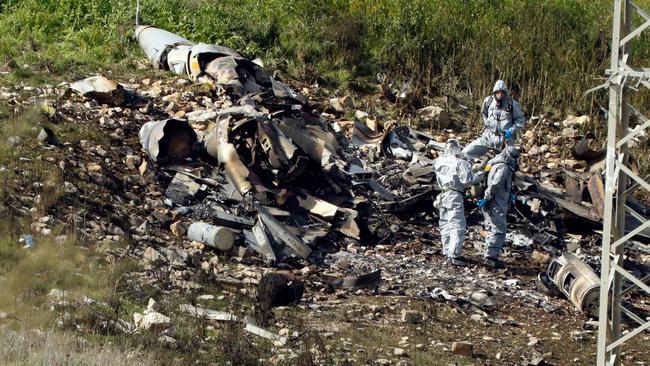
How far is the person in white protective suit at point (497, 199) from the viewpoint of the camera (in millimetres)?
10211

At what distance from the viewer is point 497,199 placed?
1032 centimetres

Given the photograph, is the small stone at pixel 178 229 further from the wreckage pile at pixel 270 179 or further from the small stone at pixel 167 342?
the small stone at pixel 167 342

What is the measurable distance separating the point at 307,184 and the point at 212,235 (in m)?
1.91

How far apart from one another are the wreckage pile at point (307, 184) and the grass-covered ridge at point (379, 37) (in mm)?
2485

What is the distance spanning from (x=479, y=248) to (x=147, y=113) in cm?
477

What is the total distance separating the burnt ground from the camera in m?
7.54

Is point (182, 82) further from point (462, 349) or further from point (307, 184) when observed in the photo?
point (462, 349)

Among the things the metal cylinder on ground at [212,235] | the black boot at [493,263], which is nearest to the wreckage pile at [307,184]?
the metal cylinder on ground at [212,235]

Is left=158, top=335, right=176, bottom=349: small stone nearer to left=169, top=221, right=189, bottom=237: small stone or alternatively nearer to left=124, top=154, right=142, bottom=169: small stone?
left=169, top=221, right=189, bottom=237: small stone

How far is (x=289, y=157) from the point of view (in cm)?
1091

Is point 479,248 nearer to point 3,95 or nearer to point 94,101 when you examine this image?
point 94,101

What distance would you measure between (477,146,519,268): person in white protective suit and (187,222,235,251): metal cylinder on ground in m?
2.68

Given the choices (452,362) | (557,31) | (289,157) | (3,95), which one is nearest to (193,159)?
(289,157)

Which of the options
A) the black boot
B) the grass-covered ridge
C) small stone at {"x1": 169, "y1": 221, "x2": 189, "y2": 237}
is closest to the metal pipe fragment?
the black boot
